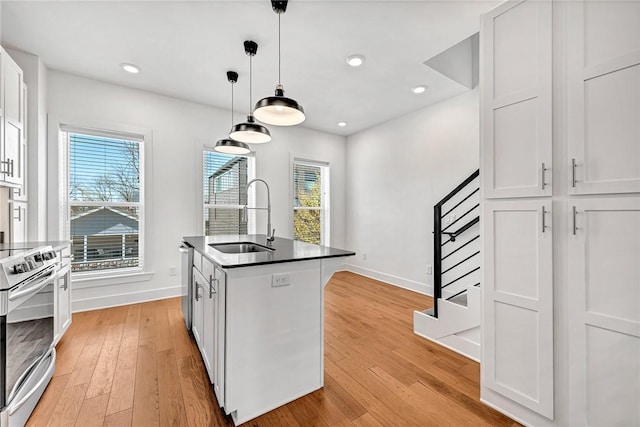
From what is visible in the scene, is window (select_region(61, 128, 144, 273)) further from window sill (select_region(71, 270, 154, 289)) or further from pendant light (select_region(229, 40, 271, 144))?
pendant light (select_region(229, 40, 271, 144))

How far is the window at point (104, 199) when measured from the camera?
3354mm

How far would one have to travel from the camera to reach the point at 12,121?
7.81ft

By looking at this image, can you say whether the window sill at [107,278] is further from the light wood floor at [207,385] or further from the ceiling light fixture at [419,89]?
the ceiling light fixture at [419,89]

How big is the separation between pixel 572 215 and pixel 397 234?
125 inches

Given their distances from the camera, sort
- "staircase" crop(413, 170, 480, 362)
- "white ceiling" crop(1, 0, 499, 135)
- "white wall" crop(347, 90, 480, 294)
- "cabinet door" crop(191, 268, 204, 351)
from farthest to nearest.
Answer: "white wall" crop(347, 90, 480, 294)
"staircase" crop(413, 170, 480, 362)
"white ceiling" crop(1, 0, 499, 135)
"cabinet door" crop(191, 268, 204, 351)

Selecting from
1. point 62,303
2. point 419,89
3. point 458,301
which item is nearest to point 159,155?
point 62,303

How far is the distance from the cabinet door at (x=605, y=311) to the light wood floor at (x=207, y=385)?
0.51 meters

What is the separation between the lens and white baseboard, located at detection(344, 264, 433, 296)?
407 cm

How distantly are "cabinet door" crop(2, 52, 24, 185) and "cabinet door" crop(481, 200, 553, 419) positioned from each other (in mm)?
3787

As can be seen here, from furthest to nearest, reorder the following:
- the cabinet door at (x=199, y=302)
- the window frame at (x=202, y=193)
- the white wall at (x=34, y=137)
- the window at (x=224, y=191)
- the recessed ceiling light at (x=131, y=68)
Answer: the window at (x=224, y=191), the window frame at (x=202, y=193), the recessed ceiling light at (x=131, y=68), the white wall at (x=34, y=137), the cabinet door at (x=199, y=302)

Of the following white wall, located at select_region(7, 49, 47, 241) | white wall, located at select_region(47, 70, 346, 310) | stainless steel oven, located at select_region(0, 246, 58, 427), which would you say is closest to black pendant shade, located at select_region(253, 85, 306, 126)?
stainless steel oven, located at select_region(0, 246, 58, 427)

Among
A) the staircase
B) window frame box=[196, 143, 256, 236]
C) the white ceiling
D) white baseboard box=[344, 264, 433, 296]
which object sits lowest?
white baseboard box=[344, 264, 433, 296]

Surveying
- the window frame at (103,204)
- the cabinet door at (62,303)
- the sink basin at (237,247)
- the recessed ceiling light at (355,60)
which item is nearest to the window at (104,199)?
the window frame at (103,204)

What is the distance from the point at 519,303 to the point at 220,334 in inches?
69.9
